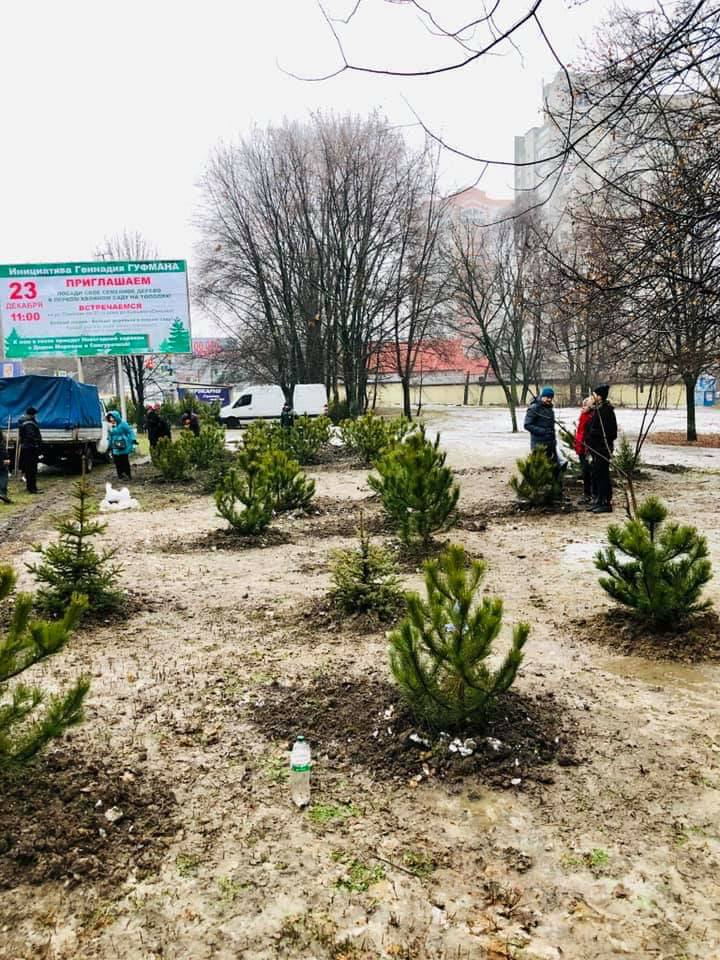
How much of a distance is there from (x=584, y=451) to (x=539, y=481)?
1050 mm

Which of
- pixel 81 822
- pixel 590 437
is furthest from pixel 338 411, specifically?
pixel 81 822

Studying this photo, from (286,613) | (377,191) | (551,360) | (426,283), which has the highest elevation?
(377,191)

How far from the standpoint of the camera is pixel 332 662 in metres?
4.90

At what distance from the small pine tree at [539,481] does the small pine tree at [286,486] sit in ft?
10.2

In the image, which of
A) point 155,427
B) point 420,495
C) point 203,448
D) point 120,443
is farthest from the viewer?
point 155,427

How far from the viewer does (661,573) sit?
5.04 metres

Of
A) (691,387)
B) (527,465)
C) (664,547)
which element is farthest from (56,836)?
(691,387)

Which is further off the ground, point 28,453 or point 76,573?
point 28,453

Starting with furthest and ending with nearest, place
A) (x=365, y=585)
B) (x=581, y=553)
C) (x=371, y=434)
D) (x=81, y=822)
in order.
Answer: (x=371, y=434)
(x=581, y=553)
(x=365, y=585)
(x=81, y=822)

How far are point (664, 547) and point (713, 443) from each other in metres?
17.9

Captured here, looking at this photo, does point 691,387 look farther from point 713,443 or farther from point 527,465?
point 527,465

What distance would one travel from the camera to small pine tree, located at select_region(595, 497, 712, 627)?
4.98 meters

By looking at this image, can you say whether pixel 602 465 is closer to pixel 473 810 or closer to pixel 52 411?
pixel 473 810

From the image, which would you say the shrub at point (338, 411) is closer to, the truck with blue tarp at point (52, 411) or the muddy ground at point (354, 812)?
the truck with blue tarp at point (52, 411)
